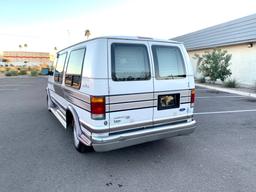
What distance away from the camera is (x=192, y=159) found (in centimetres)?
364

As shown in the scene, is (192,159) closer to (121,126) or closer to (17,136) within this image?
(121,126)

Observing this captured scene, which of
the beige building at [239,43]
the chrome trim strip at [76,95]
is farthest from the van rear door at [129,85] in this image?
the beige building at [239,43]

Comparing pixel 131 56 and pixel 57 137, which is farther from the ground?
pixel 131 56

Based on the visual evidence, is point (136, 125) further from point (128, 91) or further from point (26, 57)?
point (26, 57)

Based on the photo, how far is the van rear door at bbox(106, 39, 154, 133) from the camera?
3.08m

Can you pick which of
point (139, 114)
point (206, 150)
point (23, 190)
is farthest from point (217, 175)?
point (23, 190)

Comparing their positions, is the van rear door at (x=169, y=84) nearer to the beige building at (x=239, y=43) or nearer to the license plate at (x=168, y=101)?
the license plate at (x=168, y=101)

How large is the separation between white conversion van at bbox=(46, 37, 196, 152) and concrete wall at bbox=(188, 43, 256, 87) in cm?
1212

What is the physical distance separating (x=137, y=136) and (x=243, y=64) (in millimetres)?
14050

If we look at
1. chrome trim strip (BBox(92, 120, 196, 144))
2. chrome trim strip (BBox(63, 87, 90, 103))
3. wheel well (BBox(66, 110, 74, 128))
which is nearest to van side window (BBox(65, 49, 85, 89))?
chrome trim strip (BBox(63, 87, 90, 103))

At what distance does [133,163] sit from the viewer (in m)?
3.52

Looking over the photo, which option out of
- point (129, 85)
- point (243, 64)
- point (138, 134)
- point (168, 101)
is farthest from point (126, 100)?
point (243, 64)

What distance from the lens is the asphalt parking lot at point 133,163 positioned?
9.32ft

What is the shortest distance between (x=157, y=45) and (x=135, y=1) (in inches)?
430
